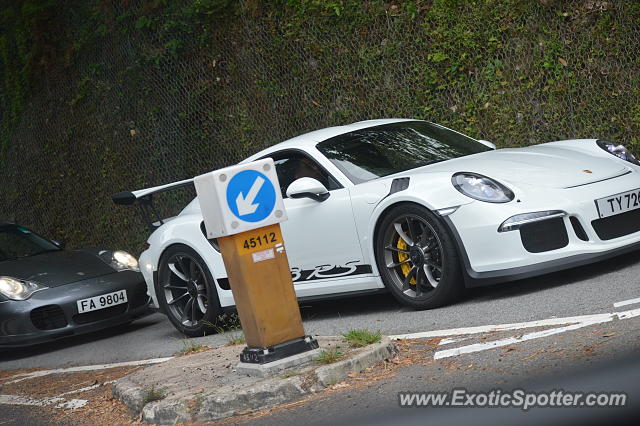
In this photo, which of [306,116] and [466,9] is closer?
[466,9]

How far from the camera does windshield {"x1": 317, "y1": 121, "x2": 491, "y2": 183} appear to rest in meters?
6.02

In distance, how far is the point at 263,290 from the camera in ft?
13.9

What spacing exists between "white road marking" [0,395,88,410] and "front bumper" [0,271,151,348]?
72.1 inches

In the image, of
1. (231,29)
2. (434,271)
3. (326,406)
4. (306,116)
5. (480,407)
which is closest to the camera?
(480,407)

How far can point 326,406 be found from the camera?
11.6 feet

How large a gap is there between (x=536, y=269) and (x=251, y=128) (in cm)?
631

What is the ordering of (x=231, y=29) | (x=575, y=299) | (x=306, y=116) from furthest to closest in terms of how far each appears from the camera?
(x=231, y=29) < (x=306, y=116) < (x=575, y=299)

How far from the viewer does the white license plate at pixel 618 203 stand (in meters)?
5.14

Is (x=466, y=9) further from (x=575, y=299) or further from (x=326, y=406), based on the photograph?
(x=326, y=406)

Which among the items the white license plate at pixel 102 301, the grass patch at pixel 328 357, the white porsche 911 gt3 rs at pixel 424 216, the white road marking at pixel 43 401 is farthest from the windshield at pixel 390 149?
the white license plate at pixel 102 301

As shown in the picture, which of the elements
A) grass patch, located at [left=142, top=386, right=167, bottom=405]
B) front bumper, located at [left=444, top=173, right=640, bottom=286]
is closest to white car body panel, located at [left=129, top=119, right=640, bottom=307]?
front bumper, located at [left=444, top=173, right=640, bottom=286]

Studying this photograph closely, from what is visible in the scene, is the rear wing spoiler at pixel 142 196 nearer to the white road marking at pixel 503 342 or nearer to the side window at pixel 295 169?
the side window at pixel 295 169

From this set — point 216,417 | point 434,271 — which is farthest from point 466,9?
point 216,417

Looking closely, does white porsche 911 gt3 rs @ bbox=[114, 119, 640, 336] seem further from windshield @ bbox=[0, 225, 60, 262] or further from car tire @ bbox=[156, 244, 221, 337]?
windshield @ bbox=[0, 225, 60, 262]
